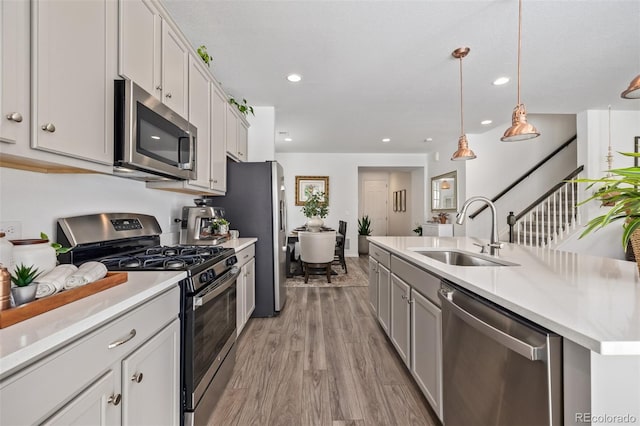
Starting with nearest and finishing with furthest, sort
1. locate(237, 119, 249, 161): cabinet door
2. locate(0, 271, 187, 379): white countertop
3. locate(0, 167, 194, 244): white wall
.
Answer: locate(0, 271, 187, 379): white countertop < locate(0, 167, 194, 244): white wall < locate(237, 119, 249, 161): cabinet door

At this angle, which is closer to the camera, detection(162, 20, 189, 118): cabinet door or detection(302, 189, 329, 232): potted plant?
detection(162, 20, 189, 118): cabinet door

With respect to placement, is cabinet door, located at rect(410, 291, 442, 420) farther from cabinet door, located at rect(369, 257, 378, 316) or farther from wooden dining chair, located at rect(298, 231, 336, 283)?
wooden dining chair, located at rect(298, 231, 336, 283)

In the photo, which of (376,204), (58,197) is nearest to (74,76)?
(58,197)

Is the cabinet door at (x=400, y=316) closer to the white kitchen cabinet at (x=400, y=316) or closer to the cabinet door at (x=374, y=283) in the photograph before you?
the white kitchen cabinet at (x=400, y=316)

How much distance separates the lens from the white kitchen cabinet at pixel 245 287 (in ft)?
7.85

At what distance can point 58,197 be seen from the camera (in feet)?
4.32

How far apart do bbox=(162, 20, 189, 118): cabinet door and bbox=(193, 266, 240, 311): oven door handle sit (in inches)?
44.7

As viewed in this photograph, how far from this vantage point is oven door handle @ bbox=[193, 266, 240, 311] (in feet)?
4.50

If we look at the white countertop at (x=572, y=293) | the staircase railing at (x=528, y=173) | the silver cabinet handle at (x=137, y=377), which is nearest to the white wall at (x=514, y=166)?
the staircase railing at (x=528, y=173)

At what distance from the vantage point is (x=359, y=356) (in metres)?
2.21

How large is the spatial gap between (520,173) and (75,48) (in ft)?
22.5

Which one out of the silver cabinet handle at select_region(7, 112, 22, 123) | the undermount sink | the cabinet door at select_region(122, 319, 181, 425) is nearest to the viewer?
the silver cabinet handle at select_region(7, 112, 22, 123)

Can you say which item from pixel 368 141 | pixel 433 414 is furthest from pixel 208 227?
pixel 368 141

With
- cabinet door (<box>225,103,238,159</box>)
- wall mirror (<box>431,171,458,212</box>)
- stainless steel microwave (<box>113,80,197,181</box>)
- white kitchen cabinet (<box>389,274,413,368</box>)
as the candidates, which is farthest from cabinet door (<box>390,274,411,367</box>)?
wall mirror (<box>431,171,458,212</box>)
